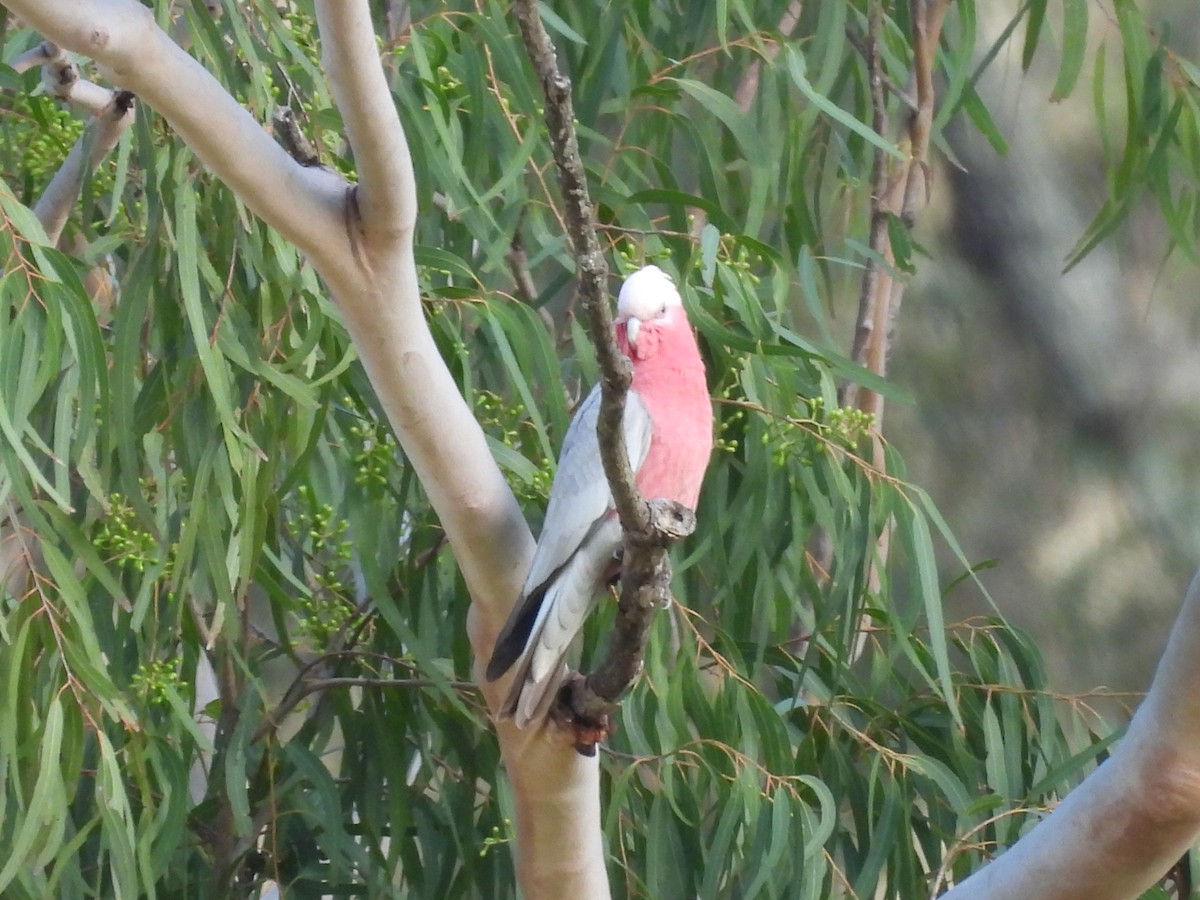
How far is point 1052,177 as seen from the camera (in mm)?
2773

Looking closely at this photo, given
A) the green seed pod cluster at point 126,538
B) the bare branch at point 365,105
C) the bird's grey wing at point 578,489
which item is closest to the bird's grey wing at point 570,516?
the bird's grey wing at point 578,489

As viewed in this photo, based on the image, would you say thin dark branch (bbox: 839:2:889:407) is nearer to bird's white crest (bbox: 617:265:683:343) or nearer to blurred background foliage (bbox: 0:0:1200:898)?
blurred background foliage (bbox: 0:0:1200:898)

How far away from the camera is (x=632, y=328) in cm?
116

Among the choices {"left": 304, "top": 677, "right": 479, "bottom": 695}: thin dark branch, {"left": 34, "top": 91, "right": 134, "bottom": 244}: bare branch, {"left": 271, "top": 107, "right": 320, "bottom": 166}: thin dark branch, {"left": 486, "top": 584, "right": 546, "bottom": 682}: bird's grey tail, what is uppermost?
{"left": 34, "top": 91, "right": 134, "bottom": 244}: bare branch

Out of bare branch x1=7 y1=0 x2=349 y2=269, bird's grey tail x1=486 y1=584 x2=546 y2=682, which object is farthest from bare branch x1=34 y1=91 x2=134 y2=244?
bird's grey tail x1=486 y1=584 x2=546 y2=682

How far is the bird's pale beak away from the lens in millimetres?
1156

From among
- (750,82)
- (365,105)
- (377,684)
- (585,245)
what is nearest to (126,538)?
(377,684)

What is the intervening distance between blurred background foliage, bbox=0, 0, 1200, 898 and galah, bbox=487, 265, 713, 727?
0.18ft

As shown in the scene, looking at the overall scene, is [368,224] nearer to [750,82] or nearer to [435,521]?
[435,521]

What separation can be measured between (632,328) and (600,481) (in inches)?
6.8

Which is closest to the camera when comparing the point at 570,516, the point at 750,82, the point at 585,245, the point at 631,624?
the point at 585,245

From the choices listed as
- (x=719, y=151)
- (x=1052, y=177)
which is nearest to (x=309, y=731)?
(x=719, y=151)

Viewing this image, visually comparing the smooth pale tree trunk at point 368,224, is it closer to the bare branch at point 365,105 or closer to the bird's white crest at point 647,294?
the bare branch at point 365,105

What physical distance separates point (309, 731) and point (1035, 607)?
1.71 m
